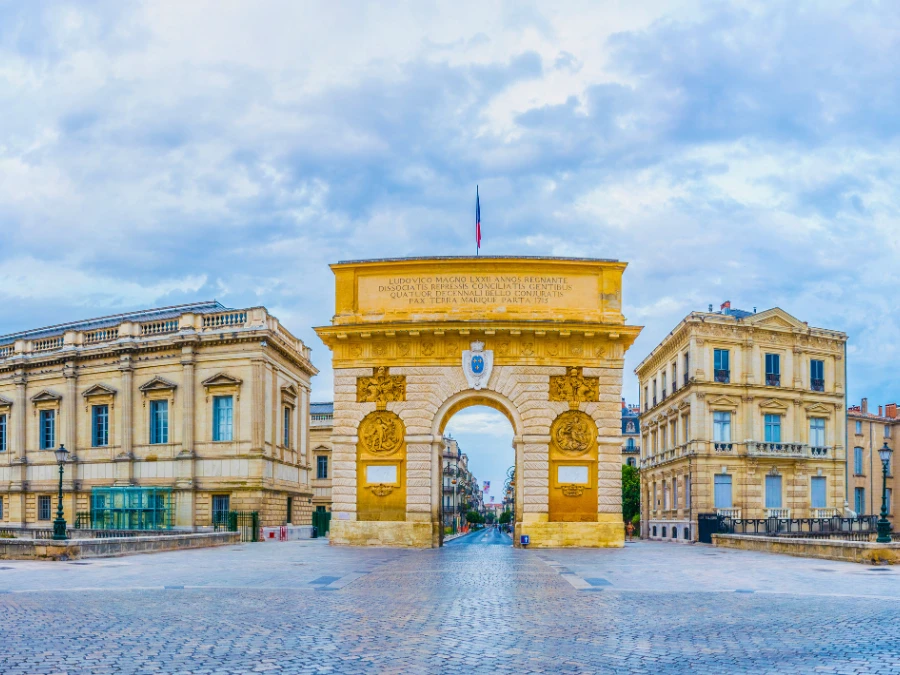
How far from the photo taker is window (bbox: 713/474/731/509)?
46.7 meters

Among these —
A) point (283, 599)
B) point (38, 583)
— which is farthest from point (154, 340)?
point (283, 599)

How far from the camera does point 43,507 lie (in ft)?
159

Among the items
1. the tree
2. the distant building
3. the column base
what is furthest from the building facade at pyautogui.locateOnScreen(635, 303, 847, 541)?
the distant building

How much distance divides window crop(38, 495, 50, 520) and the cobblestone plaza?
30071 mm

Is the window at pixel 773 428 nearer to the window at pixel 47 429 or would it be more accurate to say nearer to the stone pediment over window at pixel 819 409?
the stone pediment over window at pixel 819 409

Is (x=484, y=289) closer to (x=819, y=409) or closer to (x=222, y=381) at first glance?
(x=222, y=381)

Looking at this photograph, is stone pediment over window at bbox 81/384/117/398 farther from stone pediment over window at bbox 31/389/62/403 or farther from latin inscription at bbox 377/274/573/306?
latin inscription at bbox 377/274/573/306

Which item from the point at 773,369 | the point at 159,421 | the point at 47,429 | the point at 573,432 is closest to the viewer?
the point at 573,432

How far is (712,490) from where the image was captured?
153ft

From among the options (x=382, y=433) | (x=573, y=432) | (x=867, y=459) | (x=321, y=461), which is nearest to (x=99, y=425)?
(x=321, y=461)

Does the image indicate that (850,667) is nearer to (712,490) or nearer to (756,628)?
(756,628)

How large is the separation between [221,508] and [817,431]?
93.5 feet

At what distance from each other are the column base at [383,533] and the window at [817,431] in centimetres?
2531

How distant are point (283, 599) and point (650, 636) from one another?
5793 millimetres
